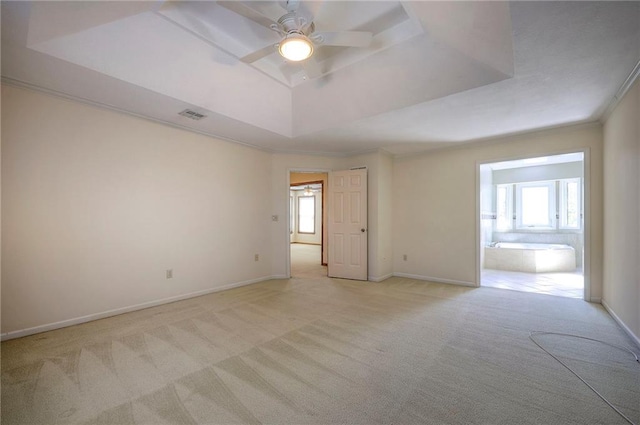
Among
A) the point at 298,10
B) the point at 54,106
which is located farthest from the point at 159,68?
the point at 298,10

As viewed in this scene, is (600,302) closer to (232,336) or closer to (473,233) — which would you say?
(473,233)

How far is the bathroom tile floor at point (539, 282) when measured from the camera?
4262 mm

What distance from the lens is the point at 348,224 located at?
17.0 feet

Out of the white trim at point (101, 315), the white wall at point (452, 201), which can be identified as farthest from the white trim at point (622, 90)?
the white trim at point (101, 315)

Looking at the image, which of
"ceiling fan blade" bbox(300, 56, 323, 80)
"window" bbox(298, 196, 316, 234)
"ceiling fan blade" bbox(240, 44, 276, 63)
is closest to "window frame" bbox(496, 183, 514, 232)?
"window" bbox(298, 196, 316, 234)

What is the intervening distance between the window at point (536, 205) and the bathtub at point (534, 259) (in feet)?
4.02

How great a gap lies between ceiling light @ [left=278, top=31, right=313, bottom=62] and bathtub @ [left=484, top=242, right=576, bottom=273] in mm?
5925

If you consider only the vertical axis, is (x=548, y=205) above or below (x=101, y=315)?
above

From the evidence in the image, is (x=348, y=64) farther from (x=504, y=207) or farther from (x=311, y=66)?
(x=504, y=207)

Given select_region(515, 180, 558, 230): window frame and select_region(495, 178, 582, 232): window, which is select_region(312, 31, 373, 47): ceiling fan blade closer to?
select_region(495, 178, 582, 232): window

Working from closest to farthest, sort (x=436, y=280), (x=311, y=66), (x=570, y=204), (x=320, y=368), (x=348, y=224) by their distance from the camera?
(x=320, y=368)
(x=311, y=66)
(x=436, y=280)
(x=348, y=224)
(x=570, y=204)

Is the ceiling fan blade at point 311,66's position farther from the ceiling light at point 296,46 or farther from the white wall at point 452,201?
the white wall at point 452,201

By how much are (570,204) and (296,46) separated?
8008mm

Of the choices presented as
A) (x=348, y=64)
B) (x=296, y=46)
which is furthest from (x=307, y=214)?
(x=296, y=46)
